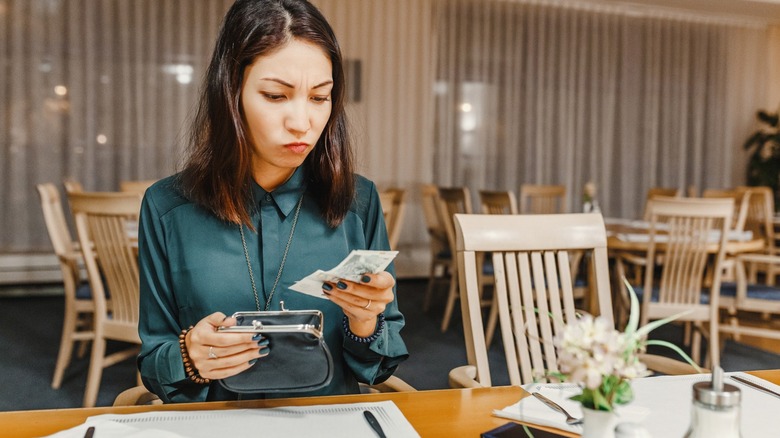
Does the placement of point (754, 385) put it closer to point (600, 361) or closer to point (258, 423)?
point (600, 361)

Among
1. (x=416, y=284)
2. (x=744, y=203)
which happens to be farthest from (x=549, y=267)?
(x=416, y=284)

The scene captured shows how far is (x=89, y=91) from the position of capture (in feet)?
18.4

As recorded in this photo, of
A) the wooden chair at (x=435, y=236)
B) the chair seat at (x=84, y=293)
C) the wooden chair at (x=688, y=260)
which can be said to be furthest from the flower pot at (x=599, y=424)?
the wooden chair at (x=435, y=236)

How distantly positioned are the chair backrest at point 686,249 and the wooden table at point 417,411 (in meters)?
2.31

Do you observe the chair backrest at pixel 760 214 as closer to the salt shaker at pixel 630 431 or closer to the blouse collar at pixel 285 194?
the blouse collar at pixel 285 194

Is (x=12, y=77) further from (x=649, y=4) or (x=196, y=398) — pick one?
(x=649, y=4)

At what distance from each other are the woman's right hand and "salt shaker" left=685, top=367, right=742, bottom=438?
1.70 feet

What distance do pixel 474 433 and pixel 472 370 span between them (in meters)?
0.39

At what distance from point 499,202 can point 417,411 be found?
131 inches

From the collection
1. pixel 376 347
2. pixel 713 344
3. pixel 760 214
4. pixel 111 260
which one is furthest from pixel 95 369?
pixel 760 214

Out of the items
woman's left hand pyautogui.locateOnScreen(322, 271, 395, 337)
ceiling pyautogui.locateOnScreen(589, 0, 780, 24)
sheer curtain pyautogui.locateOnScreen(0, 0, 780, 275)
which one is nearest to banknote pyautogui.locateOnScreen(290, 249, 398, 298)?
woman's left hand pyautogui.locateOnScreen(322, 271, 395, 337)

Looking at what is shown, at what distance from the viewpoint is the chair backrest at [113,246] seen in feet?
8.33

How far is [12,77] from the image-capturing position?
5.42 m

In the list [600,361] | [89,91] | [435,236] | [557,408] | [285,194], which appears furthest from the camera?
[89,91]
